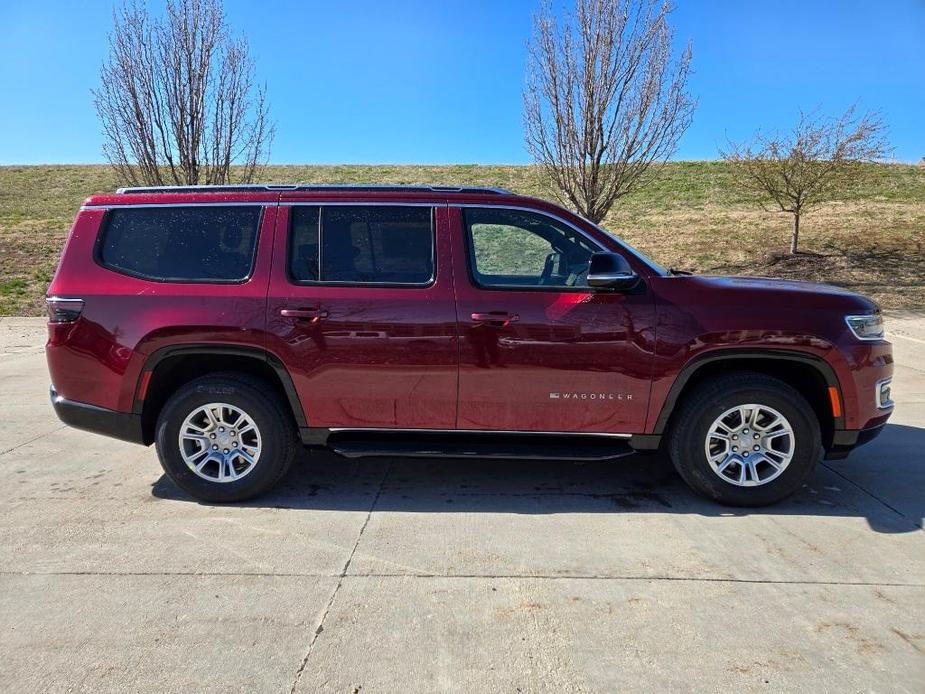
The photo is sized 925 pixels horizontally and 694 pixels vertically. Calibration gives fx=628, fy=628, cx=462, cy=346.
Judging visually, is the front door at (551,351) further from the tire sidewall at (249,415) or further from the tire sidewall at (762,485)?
the tire sidewall at (249,415)

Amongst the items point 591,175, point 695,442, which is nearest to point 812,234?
point 591,175

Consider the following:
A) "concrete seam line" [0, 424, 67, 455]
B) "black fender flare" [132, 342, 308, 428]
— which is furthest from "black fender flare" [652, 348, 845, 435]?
"concrete seam line" [0, 424, 67, 455]

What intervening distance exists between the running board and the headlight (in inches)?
59.0

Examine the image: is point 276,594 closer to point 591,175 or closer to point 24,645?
point 24,645

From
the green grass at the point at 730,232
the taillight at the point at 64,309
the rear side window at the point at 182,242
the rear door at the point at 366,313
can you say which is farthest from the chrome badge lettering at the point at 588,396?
the green grass at the point at 730,232

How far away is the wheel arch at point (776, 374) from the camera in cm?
373

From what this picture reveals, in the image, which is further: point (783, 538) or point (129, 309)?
point (129, 309)

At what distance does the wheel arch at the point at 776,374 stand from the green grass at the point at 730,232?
10.7 metres

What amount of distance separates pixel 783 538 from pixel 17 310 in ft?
50.5

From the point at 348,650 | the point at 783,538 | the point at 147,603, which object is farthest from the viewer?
the point at 783,538

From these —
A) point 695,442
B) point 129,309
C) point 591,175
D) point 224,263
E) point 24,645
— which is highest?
point 591,175

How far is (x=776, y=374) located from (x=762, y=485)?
A: 27.9 inches

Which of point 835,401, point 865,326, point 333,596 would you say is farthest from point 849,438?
point 333,596

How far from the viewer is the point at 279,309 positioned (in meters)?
3.79
